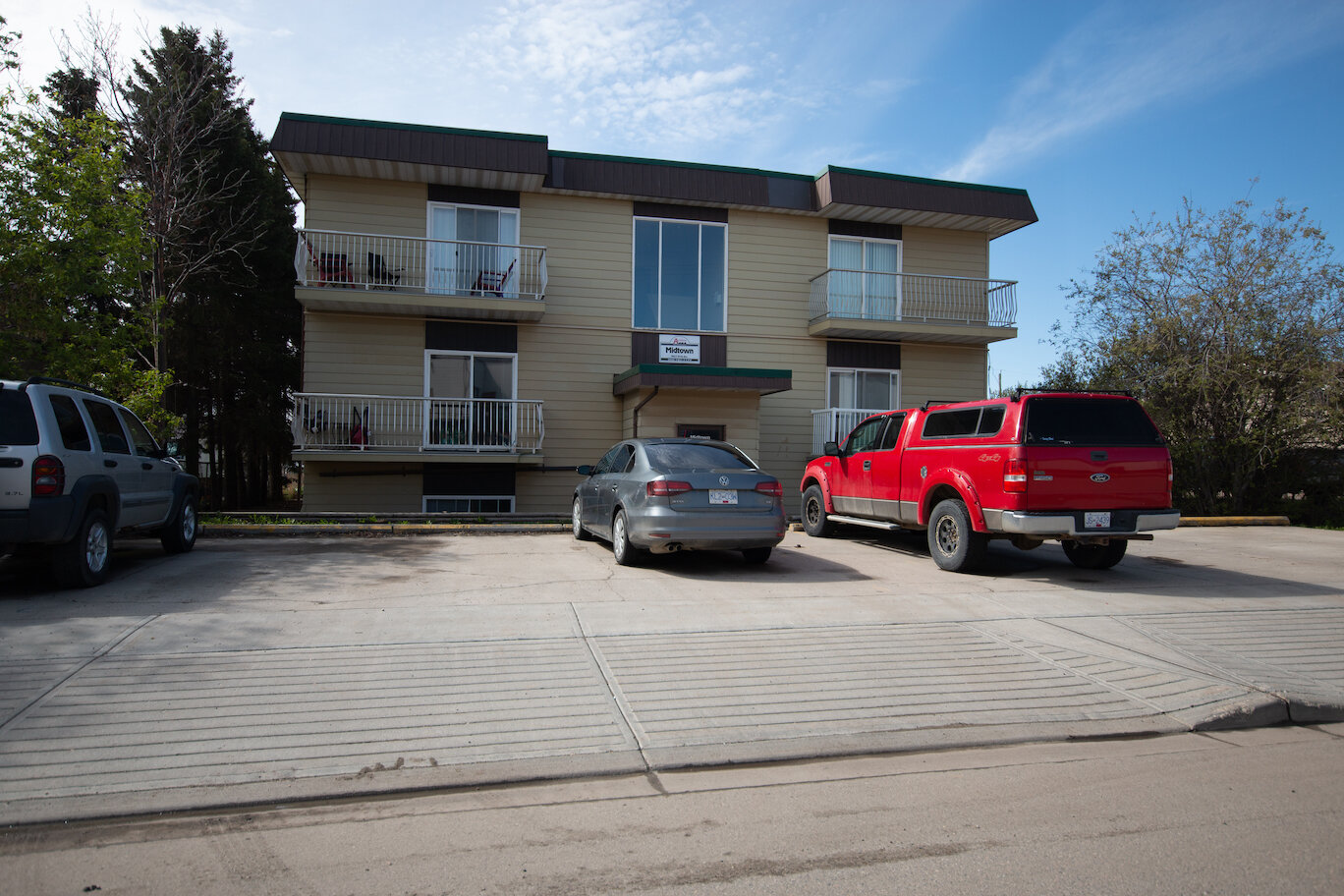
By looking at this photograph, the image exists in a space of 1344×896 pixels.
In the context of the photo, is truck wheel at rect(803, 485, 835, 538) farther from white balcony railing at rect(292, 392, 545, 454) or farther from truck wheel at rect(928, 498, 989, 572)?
white balcony railing at rect(292, 392, 545, 454)

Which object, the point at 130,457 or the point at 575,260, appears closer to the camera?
the point at 130,457

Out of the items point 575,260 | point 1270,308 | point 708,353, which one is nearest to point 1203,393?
point 1270,308

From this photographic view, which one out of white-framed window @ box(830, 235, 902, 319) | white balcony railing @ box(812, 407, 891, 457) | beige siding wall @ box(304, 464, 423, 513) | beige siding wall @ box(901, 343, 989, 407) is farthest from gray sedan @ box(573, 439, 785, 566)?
beige siding wall @ box(901, 343, 989, 407)

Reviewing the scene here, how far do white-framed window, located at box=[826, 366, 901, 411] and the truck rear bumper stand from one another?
10.7 meters

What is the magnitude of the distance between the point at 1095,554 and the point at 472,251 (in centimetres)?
1292

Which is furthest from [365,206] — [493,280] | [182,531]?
[182,531]

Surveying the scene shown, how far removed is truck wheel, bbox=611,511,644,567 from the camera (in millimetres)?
9492

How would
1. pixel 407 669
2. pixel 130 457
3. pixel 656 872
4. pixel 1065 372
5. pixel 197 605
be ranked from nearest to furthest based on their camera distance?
1. pixel 656 872
2. pixel 407 669
3. pixel 197 605
4. pixel 130 457
5. pixel 1065 372

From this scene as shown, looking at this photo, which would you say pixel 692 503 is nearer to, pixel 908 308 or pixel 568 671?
pixel 568 671

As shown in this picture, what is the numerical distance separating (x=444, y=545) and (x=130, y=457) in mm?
3727

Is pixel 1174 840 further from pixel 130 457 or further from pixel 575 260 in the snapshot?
pixel 575 260

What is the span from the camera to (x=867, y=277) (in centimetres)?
1984

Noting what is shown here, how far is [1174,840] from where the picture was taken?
352cm

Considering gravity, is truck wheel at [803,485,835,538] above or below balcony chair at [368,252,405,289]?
below
